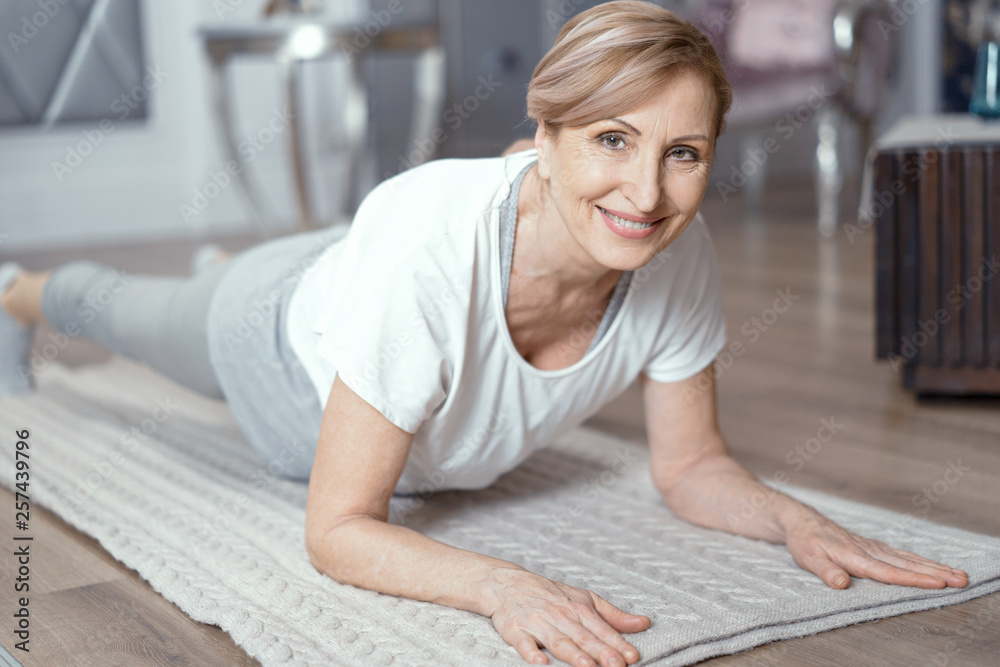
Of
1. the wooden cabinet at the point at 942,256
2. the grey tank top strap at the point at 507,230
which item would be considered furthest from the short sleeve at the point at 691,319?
the wooden cabinet at the point at 942,256

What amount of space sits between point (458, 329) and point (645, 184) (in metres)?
0.24

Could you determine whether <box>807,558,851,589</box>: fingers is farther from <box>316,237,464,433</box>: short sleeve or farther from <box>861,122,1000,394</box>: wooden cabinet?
<box>861,122,1000,394</box>: wooden cabinet

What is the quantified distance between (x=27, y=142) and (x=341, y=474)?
3074 millimetres

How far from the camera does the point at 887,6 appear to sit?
4082 millimetres

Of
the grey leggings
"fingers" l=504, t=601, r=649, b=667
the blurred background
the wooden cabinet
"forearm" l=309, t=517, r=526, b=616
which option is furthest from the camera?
the blurred background

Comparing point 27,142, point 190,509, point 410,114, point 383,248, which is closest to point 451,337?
point 383,248

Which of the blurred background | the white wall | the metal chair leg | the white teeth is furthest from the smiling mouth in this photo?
the white wall

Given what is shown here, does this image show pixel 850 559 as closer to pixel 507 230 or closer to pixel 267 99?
pixel 507 230

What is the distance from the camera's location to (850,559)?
1030 millimetres

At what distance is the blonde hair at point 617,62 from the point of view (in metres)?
0.87

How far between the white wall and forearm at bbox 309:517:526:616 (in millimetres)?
2975

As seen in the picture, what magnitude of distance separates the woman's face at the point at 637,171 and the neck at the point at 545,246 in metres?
0.06

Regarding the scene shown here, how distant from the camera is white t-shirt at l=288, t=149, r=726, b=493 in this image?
0.99 m

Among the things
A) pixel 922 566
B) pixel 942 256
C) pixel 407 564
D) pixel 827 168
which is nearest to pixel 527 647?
pixel 407 564
